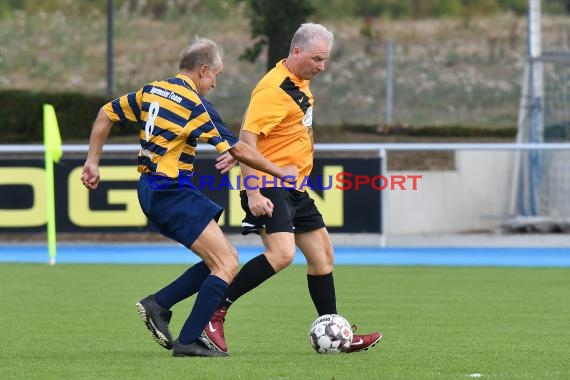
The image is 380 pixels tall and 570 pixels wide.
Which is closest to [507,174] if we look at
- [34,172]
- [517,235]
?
[517,235]

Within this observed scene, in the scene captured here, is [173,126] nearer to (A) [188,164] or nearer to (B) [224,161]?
(A) [188,164]

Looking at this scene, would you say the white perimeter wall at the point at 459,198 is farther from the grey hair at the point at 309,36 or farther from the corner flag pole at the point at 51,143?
the grey hair at the point at 309,36

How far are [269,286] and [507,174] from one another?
9075 mm

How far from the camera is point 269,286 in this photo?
12.9 metres

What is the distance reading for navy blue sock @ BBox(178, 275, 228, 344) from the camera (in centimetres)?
748

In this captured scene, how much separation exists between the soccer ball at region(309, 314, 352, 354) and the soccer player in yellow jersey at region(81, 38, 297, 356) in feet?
1.90

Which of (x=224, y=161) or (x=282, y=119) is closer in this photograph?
(x=224, y=161)

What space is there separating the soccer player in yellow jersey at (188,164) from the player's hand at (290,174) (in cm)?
2

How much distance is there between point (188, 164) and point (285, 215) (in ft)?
2.32

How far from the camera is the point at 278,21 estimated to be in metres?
22.9

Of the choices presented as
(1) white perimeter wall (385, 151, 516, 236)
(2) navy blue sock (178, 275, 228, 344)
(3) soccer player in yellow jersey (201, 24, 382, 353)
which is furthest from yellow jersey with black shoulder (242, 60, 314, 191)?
(1) white perimeter wall (385, 151, 516, 236)

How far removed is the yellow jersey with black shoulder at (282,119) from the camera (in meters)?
7.95

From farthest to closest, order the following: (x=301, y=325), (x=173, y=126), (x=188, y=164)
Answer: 1. (x=301, y=325)
2. (x=188, y=164)
3. (x=173, y=126)

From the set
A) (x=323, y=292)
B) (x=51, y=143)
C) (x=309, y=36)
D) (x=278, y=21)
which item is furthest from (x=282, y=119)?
(x=278, y=21)
